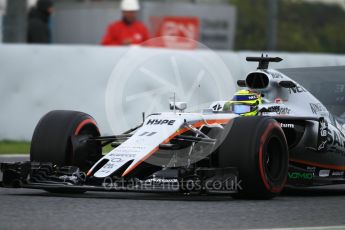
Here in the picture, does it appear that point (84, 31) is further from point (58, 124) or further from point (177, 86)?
point (58, 124)

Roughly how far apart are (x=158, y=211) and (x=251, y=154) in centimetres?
119

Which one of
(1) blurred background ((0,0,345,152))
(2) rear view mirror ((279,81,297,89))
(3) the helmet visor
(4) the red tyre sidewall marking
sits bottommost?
(4) the red tyre sidewall marking

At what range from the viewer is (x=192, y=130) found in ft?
33.5

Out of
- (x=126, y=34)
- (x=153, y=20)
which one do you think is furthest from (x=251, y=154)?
(x=153, y=20)

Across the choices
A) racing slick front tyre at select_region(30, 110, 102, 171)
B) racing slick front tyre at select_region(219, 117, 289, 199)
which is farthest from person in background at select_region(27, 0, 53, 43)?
racing slick front tyre at select_region(219, 117, 289, 199)

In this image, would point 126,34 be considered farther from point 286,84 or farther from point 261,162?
point 261,162

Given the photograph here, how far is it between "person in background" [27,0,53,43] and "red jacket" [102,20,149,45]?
5.07 ft

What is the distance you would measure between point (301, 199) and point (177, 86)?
7247 mm

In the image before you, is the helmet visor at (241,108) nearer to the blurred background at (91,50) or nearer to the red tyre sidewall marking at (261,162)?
the blurred background at (91,50)

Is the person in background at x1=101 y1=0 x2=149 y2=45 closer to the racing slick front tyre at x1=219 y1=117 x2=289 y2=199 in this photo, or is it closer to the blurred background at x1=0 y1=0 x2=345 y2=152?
the blurred background at x1=0 y1=0 x2=345 y2=152

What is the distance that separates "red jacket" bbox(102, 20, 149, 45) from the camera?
62.6 ft

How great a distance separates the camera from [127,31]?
753 inches

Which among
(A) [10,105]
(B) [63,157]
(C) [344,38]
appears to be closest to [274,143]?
(B) [63,157]

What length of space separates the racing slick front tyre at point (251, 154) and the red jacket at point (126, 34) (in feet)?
30.2
